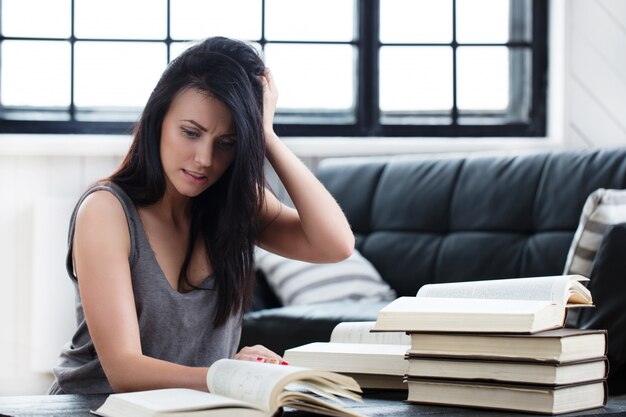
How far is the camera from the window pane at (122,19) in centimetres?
393

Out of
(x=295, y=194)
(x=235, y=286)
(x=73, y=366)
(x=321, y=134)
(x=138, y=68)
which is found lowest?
(x=73, y=366)

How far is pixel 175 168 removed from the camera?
1.71m

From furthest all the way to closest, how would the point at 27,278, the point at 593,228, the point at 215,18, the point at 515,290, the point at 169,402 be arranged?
the point at 215,18, the point at 27,278, the point at 593,228, the point at 515,290, the point at 169,402

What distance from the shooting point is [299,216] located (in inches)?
74.3

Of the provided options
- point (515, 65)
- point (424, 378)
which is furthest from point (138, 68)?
point (424, 378)

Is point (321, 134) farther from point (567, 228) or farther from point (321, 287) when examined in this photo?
point (567, 228)

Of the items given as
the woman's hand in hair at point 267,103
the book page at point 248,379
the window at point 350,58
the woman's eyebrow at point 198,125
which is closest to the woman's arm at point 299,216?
the woman's hand in hair at point 267,103

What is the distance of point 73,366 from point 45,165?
2.13m

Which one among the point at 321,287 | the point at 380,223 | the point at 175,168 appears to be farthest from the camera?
the point at 380,223

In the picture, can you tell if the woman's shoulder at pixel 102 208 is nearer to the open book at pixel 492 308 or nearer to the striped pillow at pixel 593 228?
the open book at pixel 492 308

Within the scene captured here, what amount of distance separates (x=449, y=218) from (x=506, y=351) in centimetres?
216

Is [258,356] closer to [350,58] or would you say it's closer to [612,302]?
[612,302]

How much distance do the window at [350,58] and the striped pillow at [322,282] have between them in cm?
81

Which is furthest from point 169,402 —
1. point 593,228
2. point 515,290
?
point 593,228
